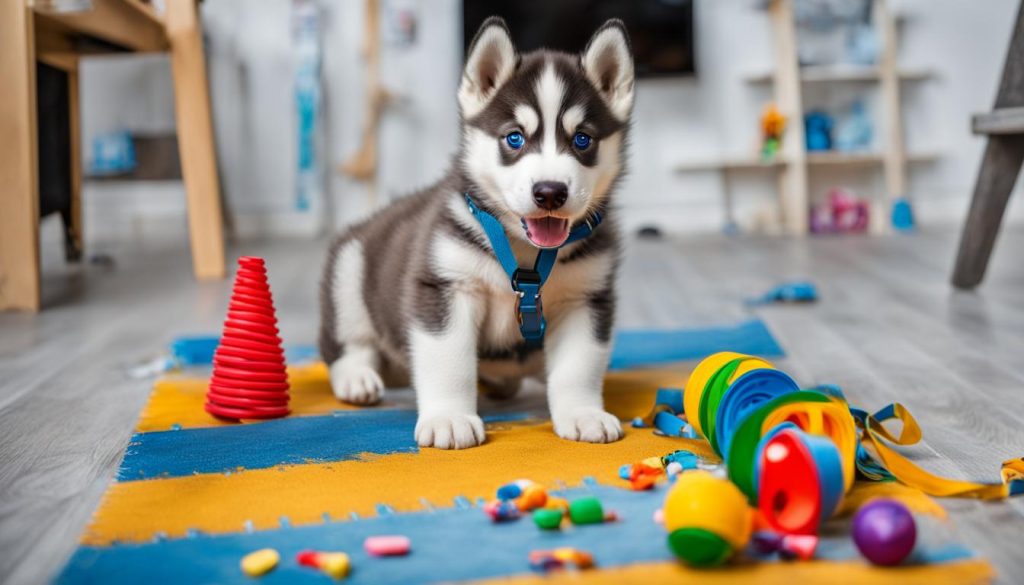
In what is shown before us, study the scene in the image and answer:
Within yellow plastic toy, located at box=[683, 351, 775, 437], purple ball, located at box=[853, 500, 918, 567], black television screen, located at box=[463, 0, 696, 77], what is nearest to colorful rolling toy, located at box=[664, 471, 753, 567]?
purple ball, located at box=[853, 500, 918, 567]

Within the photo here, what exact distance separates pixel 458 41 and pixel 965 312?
409cm

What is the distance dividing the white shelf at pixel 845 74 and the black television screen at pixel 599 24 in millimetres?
525

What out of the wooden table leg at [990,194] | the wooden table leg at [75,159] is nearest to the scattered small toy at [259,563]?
the wooden table leg at [990,194]

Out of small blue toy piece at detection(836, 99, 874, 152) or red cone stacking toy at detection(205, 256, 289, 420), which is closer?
red cone stacking toy at detection(205, 256, 289, 420)

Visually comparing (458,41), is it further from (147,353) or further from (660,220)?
(147,353)

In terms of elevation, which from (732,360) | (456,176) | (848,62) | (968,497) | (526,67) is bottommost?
(968,497)

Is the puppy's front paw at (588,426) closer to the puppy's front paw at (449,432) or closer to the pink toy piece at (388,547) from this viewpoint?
the puppy's front paw at (449,432)

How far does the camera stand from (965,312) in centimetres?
290

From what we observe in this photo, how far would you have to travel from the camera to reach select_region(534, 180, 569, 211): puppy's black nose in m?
1.60

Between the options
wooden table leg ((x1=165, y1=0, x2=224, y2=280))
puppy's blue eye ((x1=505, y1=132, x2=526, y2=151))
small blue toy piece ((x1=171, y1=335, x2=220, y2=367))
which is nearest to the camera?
puppy's blue eye ((x1=505, y1=132, x2=526, y2=151))

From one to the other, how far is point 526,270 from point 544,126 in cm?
25

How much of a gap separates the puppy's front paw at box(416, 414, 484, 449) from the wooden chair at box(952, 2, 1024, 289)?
195cm

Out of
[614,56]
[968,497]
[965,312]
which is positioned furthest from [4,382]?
[965,312]

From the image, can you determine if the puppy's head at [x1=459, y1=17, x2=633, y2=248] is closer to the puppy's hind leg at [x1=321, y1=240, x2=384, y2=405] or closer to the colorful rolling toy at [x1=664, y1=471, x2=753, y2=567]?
the puppy's hind leg at [x1=321, y1=240, x2=384, y2=405]
